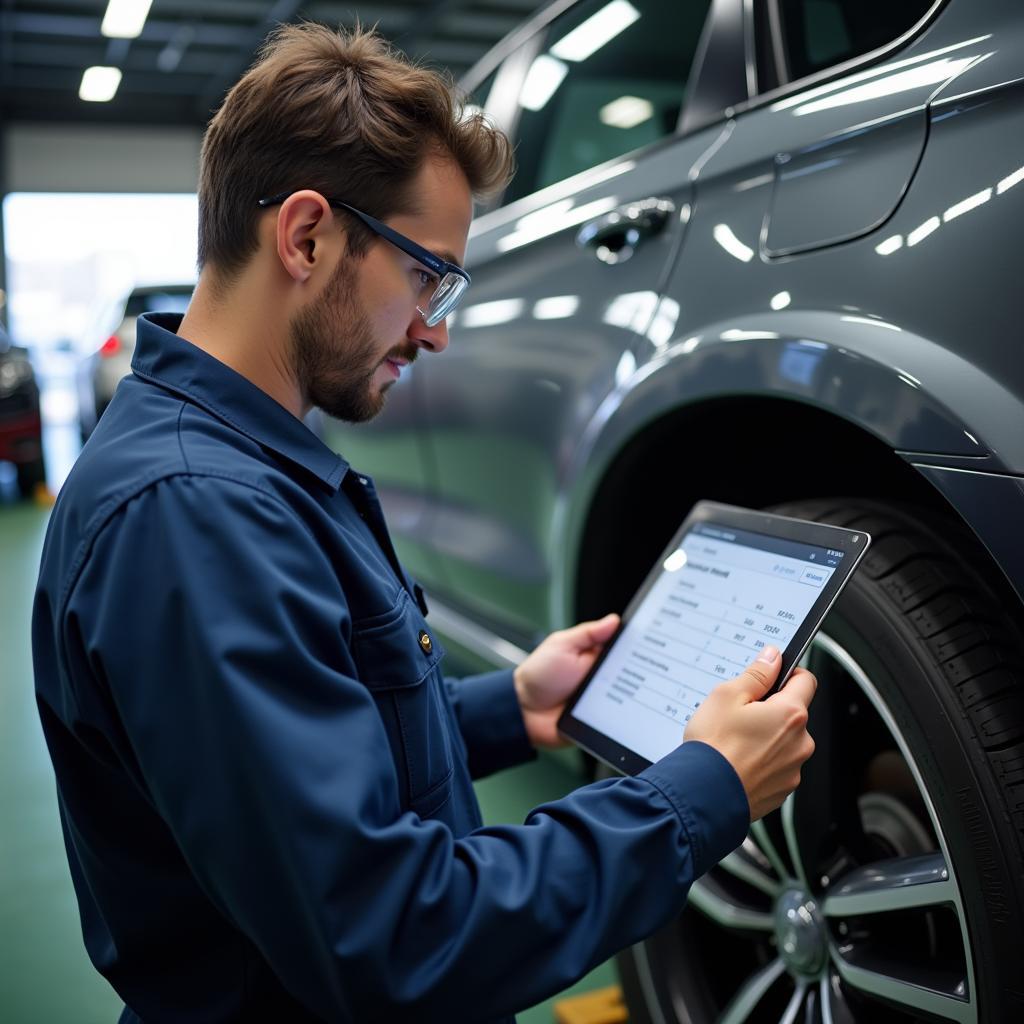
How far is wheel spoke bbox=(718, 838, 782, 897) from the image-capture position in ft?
3.92

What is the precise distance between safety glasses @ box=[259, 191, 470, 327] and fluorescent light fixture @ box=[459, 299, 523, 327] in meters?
0.81

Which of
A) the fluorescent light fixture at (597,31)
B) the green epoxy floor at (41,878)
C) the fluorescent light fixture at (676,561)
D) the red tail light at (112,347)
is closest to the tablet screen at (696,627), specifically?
the fluorescent light fixture at (676,561)

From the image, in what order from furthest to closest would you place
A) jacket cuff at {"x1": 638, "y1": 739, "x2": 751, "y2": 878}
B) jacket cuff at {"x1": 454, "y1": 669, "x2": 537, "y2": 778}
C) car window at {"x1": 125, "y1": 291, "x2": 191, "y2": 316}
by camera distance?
car window at {"x1": 125, "y1": 291, "x2": 191, "y2": 316} → jacket cuff at {"x1": 454, "y1": 669, "x2": 537, "y2": 778} → jacket cuff at {"x1": 638, "y1": 739, "x2": 751, "y2": 878}

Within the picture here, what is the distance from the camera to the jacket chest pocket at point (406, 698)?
2.81 ft

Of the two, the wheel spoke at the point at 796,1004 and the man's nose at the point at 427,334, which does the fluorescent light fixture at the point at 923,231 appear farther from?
the wheel spoke at the point at 796,1004

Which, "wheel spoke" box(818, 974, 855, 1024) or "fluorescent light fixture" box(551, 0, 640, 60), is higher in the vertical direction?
"fluorescent light fixture" box(551, 0, 640, 60)

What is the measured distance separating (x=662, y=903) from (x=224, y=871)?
32 centimetres

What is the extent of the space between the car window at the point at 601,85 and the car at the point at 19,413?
5.08 meters

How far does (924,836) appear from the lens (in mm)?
1102

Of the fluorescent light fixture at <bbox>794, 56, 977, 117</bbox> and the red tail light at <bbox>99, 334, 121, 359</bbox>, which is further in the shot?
the red tail light at <bbox>99, 334, 121, 359</bbox>

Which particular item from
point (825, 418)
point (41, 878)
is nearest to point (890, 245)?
point (825, 418)

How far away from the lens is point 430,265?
3.09 ft

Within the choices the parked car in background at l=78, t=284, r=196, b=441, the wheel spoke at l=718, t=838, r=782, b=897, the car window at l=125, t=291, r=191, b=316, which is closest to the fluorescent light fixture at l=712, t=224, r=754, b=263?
the wheel spoke at l=718, t=838, r=782, b=897

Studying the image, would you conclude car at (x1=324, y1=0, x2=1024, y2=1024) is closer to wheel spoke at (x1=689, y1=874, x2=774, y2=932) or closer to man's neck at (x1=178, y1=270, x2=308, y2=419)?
wheel spoke at (x1=689, y1=874, x2=774, y2=932)
